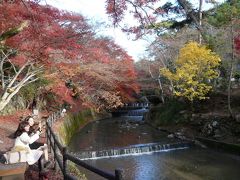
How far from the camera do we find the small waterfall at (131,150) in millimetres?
17703

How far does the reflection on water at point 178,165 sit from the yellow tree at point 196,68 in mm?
4578

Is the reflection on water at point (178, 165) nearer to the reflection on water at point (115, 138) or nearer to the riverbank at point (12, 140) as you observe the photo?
the reflection on water at point (115, 138)

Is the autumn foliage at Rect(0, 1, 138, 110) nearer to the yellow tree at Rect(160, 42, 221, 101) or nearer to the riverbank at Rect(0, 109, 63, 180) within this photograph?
the riverbank at Rect(0, 109, 63, 180)

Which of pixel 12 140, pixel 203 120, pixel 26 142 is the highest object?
pixel 203 120

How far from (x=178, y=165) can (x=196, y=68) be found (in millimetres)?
7912

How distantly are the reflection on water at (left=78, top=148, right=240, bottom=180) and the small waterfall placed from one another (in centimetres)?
77

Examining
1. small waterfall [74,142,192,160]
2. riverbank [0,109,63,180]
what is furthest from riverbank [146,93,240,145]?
riverbank [0,109,63,180]

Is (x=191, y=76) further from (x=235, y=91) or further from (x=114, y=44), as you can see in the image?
(x=114, y=44)

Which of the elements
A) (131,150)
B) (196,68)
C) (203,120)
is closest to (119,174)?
(131,150)

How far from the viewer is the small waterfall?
58.1ft

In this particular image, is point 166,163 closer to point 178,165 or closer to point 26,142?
point 178,165

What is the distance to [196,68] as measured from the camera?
69.4 ft

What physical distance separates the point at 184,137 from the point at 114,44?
1536 cm

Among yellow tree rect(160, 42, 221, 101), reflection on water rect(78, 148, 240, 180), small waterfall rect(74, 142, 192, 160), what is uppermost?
yellow tree rect(160, 42, 221, 101)
